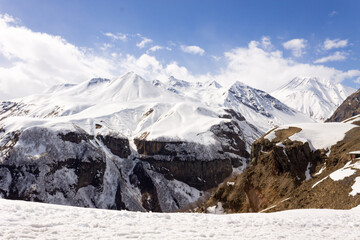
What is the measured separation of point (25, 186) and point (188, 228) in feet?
277

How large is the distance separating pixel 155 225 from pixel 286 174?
39.1 metres

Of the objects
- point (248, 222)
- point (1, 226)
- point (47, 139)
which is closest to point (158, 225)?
point (248, 222)

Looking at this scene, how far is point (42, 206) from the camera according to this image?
14.1 m

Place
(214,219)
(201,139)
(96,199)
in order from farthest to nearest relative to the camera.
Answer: (201,139)
(96,199)
(214,219)

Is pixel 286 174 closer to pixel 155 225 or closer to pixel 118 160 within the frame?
pixel 155 225

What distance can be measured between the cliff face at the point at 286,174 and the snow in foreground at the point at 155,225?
20501mm

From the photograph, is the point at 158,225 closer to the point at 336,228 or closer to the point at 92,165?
the point at 336,228

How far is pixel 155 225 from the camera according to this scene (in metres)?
12.5

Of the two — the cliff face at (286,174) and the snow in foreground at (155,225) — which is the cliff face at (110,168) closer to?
the cliff face at (286,174)

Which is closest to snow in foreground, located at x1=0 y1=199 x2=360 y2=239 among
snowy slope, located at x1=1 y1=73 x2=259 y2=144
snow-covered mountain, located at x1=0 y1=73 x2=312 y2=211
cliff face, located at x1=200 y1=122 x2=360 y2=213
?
cliff face, located at x1=200 y1=122 x2=360 y2=213

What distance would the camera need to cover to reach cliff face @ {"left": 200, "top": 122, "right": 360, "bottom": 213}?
3453 centimetres

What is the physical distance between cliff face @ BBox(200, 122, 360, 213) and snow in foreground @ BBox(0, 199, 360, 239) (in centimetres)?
2050

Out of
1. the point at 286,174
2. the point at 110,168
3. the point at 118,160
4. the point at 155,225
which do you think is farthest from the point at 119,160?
the point at 155,225

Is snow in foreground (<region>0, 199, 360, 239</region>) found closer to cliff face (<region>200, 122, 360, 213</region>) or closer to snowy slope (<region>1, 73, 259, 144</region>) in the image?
cliff face (<region>200, 122, 360, 213</region>)
